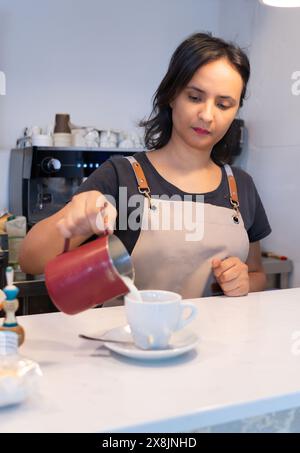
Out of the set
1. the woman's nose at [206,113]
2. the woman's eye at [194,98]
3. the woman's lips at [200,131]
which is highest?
the woman's eye at [194,98]

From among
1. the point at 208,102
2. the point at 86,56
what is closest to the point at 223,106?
the point at 208,102

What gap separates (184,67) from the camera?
1.35 m

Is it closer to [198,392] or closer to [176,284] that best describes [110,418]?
[198,392]

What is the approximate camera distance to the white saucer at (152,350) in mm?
738

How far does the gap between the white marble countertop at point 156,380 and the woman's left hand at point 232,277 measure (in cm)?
21

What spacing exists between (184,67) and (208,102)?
12 centimetres

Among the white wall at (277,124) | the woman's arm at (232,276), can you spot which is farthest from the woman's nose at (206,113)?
the white wall at (277,124)

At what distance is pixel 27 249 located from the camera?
1.16 m

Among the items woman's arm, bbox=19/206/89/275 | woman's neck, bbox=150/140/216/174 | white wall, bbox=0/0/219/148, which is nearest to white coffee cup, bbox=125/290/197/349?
woman's arm, bbox=19/206/89/275

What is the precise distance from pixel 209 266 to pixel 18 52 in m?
1.93

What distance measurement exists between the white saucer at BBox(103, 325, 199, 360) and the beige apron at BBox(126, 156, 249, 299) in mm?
445

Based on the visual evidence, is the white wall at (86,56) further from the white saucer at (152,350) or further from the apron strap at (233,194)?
the white saucer at (152,350)

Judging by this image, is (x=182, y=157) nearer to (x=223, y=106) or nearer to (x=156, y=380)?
(x=223, y=106)

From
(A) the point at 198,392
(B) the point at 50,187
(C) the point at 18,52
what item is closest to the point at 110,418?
(A) the point at 198,392
